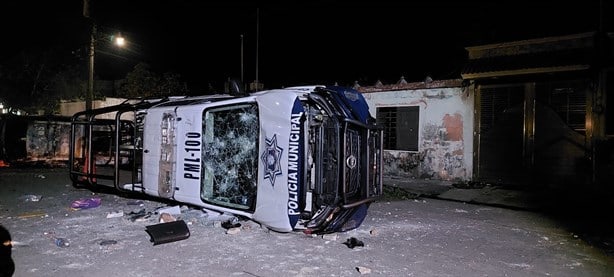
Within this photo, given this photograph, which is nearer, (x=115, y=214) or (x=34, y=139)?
(x=115, y=214)

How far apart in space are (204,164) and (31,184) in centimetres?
677

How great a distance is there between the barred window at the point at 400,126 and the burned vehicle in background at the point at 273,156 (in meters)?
6.71

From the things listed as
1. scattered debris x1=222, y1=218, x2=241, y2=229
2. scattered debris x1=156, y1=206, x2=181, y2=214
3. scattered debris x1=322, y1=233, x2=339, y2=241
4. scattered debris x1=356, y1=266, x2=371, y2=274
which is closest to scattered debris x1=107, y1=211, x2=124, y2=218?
scattered debris x1=156, y1=206, x2=181, y2=214

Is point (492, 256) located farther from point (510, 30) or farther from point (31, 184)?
point (31, 184)

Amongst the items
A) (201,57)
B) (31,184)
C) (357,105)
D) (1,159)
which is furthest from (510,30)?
(201,57)

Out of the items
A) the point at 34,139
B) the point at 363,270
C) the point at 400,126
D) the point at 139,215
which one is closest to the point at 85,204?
the point at 139,215

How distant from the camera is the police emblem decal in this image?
5316mm

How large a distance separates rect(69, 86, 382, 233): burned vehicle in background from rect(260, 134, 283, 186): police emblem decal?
1cm

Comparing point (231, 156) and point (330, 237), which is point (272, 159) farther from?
point (330, 237)

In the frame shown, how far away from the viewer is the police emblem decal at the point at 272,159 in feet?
17.4

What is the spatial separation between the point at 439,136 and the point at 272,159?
7.86 m

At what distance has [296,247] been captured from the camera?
527 cm

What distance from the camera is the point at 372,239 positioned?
5.71 meters

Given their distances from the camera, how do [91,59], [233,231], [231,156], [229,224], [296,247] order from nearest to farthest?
1. [296,247]
2. [233,231]
3. [229,224]
4. [231,156]
5. [91,59]
